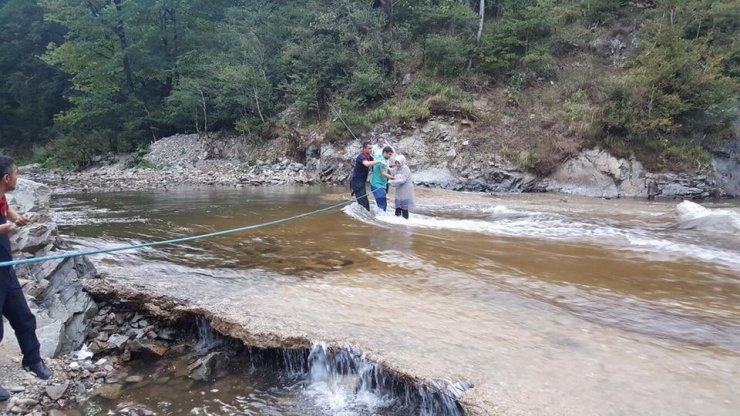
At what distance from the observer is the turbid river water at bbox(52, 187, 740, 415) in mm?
3365

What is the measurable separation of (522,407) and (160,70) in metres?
33.8

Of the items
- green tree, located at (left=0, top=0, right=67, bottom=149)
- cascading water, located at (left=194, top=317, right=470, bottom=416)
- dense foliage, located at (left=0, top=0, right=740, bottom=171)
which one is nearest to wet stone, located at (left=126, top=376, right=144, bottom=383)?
cascading water, located at (left=194, top=317, right=470, bottom=416)

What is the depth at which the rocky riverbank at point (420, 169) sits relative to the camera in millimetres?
17438

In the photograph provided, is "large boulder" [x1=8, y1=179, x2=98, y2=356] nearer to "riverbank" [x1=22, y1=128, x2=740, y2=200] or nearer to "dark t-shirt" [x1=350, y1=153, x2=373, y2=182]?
"dark t-shirt" [x1=350, y1=153, x2=373, y2=182]

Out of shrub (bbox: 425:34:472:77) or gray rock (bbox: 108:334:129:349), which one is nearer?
gray rock (bbox: 108:334:129:349)

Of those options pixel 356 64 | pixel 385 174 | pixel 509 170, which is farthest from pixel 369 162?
pixel 356 64

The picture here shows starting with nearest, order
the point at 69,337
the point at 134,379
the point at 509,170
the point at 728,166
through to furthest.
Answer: the point at 134,379
the point at 69,337
the point at 728,166
the point at 509,170

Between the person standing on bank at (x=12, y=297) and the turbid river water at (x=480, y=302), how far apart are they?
897 millimetres

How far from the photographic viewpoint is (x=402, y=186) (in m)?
9.87

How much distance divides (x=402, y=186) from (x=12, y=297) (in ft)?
24.1

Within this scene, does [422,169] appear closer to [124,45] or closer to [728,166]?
[728,166]

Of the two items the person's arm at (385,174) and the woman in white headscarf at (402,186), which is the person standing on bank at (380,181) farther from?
the woman in white headscarf at (402,186)

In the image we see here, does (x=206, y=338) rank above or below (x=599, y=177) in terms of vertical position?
below

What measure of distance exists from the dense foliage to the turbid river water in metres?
10.1
